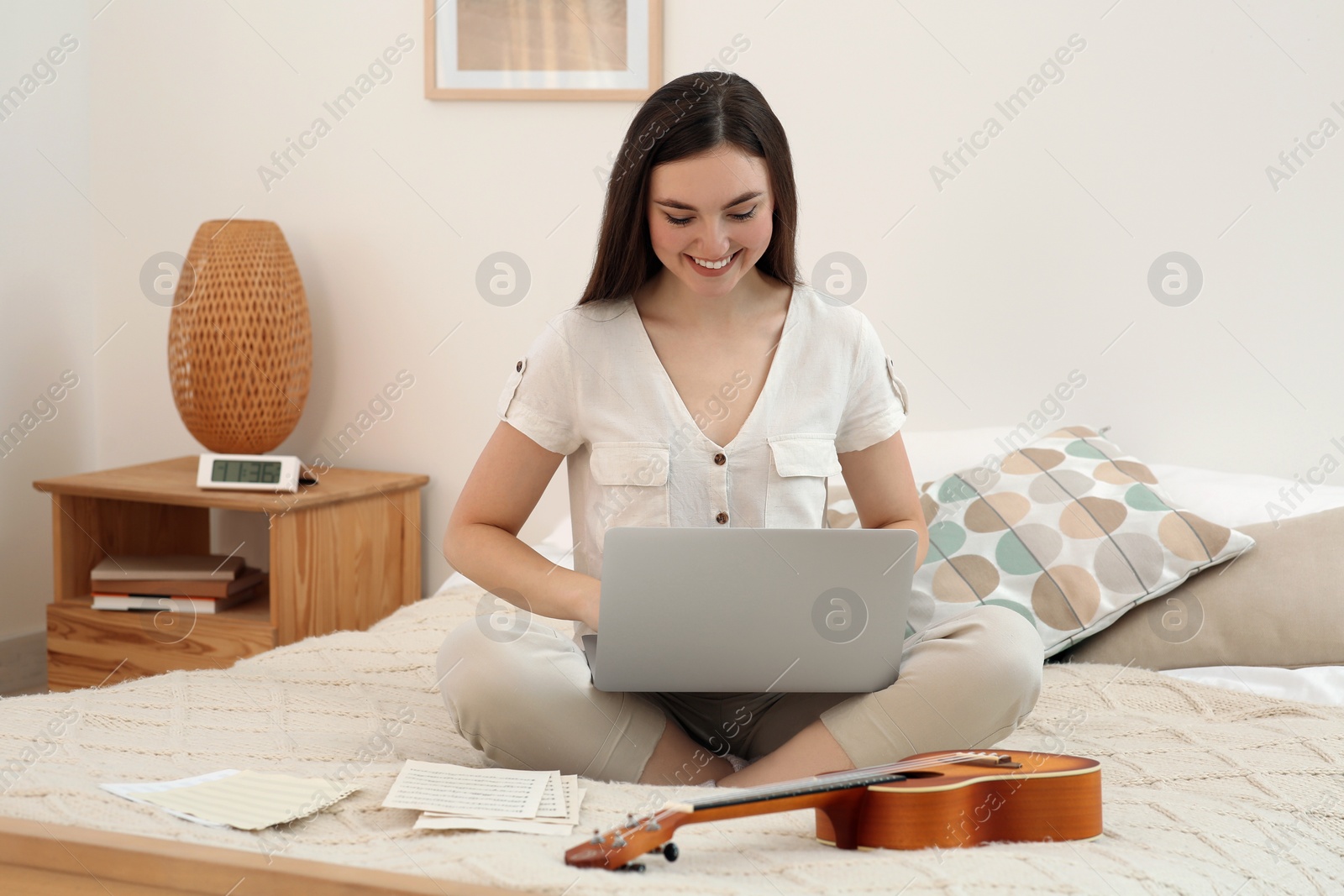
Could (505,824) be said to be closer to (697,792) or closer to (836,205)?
(697,792)

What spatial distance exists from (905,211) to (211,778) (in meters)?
1.62

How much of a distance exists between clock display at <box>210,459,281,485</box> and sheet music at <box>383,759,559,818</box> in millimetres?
1258

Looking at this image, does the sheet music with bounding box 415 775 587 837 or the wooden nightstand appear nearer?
the sheet music with bounding box 415 775 587 837

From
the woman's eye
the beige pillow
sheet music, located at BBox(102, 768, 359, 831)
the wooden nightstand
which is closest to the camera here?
sheet music, located at BBox(102, 768, 359, 831)

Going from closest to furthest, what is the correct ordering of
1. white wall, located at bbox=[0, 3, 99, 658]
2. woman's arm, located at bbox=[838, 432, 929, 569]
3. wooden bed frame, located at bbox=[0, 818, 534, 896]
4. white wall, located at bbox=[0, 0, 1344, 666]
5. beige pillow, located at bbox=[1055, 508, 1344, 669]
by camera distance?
wooden bed frame, located at bbox=[0, 818, 534, 896] → woman's arm, located at bbox=[838, 432, 929, 569] → beige pillow, located at bbox=[1055, 508, 1344, 669] → white wall, located at bbox=[0, 0, 1344, 666] → white wall, located at bbox=[0, 3, 99, 658]

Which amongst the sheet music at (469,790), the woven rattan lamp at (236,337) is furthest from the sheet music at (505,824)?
the woven rattan lamp at (236,337)

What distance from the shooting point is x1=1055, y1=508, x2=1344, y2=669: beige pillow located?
154cm

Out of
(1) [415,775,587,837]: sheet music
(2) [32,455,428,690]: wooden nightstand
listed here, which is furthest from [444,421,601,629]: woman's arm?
(2) [32,455,428,690]: wooden nightstand

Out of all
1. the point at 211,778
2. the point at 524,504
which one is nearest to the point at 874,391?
the point at 524,504

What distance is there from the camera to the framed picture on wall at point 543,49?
2291mm

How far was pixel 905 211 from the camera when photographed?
2189 mm

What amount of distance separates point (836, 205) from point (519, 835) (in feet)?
5.17

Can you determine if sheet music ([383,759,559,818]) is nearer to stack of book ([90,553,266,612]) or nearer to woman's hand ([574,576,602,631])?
woman's hand ([574,576,602,631])

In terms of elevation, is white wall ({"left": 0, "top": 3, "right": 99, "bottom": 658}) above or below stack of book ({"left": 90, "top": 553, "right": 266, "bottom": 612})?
above
